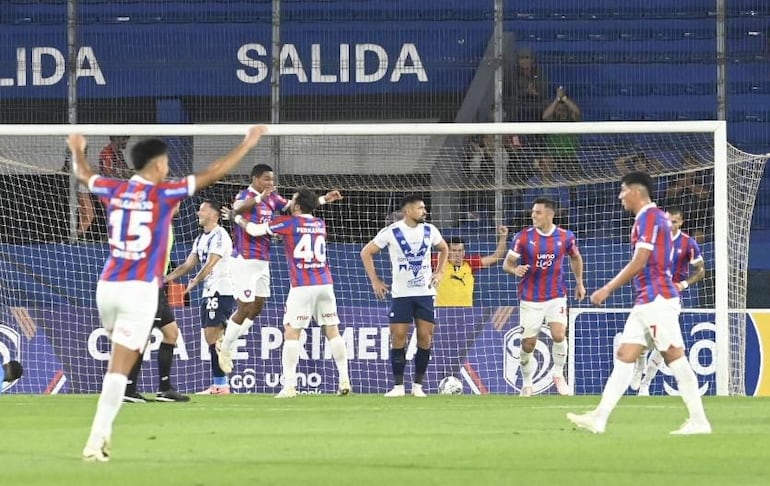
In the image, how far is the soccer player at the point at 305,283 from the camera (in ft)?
56.0

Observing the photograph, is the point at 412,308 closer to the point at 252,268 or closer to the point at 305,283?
the point at 305,283

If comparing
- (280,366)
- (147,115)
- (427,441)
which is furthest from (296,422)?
(147,115)

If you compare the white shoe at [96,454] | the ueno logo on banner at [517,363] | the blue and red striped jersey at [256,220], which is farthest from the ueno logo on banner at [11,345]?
the white shoe at [96,454]

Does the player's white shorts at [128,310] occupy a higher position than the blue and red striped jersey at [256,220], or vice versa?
the blue and red striped jersey at [256,220]

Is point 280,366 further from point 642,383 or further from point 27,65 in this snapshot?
point 27,65

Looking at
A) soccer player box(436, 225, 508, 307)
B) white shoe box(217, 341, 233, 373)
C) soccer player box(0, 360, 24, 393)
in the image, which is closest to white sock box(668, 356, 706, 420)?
white shoe box(217, 341, 233, 373)

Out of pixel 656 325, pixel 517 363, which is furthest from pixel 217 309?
pixel 656 325

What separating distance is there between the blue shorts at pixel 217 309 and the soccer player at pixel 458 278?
10.3 feet

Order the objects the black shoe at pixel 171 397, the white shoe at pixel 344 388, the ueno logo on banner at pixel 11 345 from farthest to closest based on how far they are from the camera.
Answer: the ueno logo on banner at pixel 11 345 < the white shoe at pixel 344 388 < the black shoe at pixel 171 397

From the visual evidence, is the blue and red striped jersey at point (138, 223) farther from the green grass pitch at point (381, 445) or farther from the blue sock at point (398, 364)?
the blue sock at point (398, 364)

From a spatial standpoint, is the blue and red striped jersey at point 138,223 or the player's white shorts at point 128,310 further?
the blue and red striped jersey at point 138,223

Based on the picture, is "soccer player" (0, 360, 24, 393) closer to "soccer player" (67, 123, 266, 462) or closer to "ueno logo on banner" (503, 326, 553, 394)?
"ueno logo on banner" (503, 326, 553, 394)

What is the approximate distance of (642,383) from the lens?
19.1 metres

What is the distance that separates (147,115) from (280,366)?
474cm
